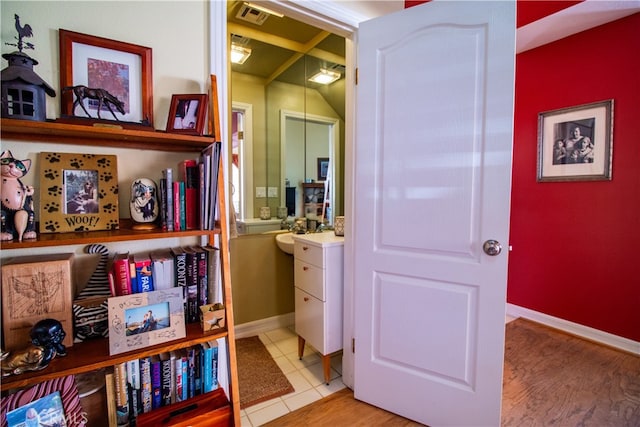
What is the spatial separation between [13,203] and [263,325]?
6.77 ft

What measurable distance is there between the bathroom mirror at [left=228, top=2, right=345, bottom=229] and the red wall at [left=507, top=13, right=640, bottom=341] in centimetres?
178

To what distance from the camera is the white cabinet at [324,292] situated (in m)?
1.83

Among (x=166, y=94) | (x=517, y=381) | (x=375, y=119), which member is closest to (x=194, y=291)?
(x=166, y=94)

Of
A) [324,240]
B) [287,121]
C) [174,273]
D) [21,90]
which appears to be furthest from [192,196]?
[287,121]

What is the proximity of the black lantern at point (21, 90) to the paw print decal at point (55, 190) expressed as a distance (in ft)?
0.71

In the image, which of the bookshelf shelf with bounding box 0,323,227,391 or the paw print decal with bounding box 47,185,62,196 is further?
the paw print decal with bounding box 47,185,62,196

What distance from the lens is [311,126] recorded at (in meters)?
2.79

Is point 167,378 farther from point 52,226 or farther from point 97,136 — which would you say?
point 97,136

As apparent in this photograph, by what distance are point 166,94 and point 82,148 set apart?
0.36 m

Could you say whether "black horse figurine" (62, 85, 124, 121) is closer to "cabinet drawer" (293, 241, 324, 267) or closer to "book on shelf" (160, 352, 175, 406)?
"book on shelf" (160, 352, 175, 406)

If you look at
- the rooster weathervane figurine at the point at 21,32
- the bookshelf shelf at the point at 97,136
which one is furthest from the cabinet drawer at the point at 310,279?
the rooster weathervane figurine at the point at 21,32

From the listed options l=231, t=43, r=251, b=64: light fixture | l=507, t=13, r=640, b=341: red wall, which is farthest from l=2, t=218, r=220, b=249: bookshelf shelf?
l=507, t=13, r=640, b=341: red wall

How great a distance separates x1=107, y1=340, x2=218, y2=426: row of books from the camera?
967mm

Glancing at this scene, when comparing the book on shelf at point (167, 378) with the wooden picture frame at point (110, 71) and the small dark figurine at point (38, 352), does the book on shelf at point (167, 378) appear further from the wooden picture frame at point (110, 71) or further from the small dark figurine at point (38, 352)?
the wooden picture frame at point (110, 71)
